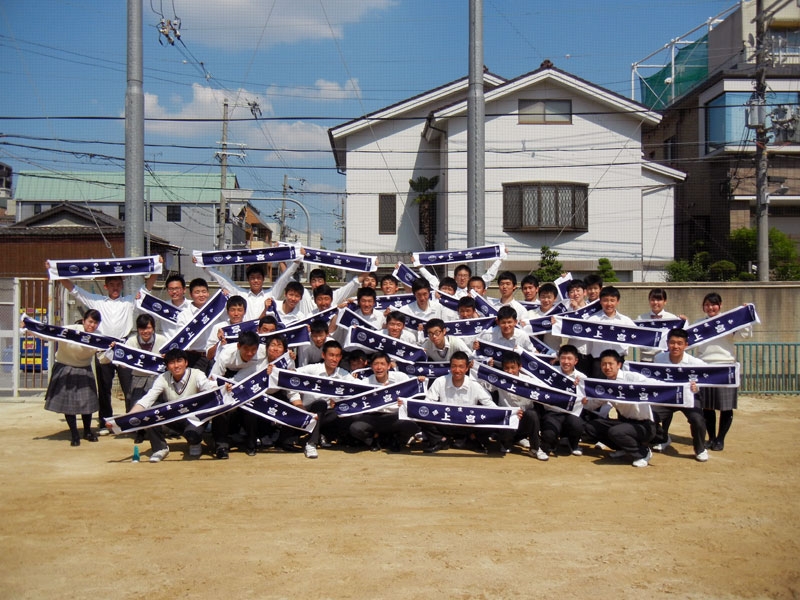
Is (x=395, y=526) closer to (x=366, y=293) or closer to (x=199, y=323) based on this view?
(x=366, y=293)

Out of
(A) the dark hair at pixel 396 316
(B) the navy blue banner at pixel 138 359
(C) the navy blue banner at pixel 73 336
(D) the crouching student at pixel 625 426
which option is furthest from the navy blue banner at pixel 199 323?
(D) the crouching student at pixel 625 426

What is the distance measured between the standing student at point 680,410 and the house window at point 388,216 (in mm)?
14688

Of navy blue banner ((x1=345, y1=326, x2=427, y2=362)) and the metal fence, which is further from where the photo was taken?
the metal fence

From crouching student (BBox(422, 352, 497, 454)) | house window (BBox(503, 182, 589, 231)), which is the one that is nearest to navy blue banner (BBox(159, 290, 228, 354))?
crouching student (BBox(422, 352, 497, 454))

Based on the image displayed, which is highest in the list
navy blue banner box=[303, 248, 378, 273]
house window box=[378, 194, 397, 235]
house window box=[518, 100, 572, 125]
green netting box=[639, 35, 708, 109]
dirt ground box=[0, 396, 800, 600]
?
green netting box=[639, 35, 708, 109]

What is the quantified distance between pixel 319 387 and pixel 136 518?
2.83 metres

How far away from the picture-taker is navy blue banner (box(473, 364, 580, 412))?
7.93 meters

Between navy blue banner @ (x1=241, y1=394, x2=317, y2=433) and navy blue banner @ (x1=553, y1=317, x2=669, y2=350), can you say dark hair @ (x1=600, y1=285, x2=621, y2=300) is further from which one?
navy blue banner @ (x1=241, y1=394, x2=317, y2=433)

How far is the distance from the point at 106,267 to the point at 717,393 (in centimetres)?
793

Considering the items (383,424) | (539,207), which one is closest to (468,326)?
(383,424)

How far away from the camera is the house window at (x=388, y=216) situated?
73.5 feet

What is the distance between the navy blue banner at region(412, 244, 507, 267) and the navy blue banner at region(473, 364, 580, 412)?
280 centimetres

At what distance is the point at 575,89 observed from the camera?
68.0 ft

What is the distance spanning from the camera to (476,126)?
11.8 metres
